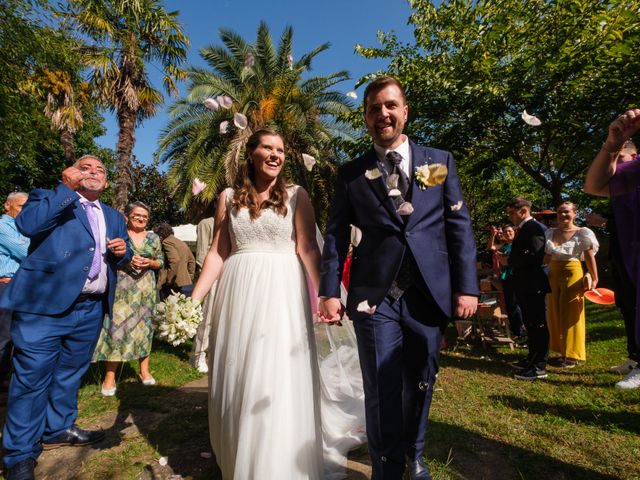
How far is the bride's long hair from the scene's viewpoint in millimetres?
2971

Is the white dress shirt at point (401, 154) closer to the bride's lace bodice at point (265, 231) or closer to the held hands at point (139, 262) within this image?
the bride's lace bodice at point (265, 231)

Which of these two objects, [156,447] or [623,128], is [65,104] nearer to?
[156,447]

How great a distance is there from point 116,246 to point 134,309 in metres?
1.69

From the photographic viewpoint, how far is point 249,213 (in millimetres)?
2959

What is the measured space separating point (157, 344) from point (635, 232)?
730 cm

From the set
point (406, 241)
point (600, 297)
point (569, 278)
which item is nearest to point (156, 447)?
point (406, 241)

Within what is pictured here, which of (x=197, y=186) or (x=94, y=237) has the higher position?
(x=197, y=186)

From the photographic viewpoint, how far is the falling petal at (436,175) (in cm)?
245

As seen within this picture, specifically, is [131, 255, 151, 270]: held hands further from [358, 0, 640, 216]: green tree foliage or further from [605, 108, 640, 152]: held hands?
[358, 0, 640, 216]: green tree foliage

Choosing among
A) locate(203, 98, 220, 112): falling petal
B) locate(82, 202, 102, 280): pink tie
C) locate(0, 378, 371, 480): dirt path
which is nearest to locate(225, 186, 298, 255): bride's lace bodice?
locate(82, 202, 102, 280): pink tie

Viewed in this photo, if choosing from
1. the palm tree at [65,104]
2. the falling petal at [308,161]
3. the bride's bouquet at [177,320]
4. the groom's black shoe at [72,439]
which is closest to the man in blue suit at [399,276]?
the bride's bouquet at [177,320]

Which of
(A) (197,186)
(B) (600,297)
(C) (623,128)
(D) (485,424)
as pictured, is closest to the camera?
(C) (623,128)

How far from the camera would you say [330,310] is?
8.23ft

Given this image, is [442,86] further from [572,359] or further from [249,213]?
[249,213]
